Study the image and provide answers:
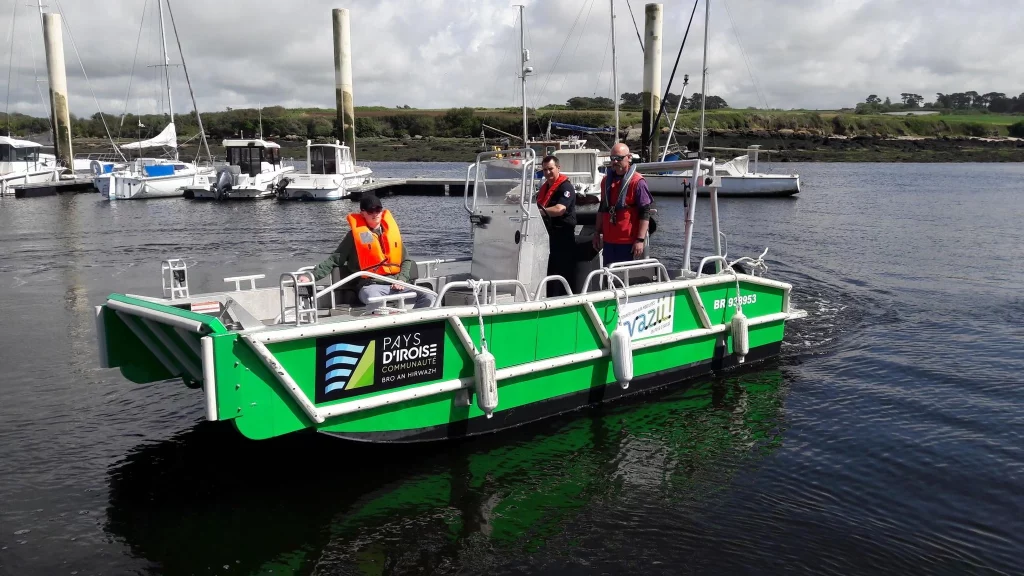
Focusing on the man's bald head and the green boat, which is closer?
the green boat

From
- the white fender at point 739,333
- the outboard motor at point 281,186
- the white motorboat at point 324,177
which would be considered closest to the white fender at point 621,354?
the white fender at point 739,333

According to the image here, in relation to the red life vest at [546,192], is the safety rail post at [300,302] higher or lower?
lower

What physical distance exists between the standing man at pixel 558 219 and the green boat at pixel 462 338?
0.18 metres

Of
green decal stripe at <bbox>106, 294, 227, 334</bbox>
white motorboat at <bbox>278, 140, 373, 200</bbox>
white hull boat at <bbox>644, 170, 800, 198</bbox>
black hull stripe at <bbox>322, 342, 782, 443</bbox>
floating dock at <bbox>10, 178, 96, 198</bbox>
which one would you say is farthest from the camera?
floating dock at <bbox>10, 178, 96, 198</bbox>

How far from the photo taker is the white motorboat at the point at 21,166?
4078cm

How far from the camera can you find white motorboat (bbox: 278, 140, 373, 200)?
120 ft

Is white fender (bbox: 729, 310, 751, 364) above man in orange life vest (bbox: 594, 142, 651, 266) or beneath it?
beneath

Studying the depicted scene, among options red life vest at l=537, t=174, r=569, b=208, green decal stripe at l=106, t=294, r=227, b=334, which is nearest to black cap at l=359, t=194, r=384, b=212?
green decal stripe at l=106, t=294, r=227, b=334

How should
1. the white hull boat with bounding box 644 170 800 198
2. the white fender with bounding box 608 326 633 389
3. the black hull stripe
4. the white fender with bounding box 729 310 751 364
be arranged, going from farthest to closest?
the white hull boat with bounding box 644 170 800 198, the white fender with bounding box 729 310 751 364, the white fender with bounding box 608 326 633 389, the black hull stripe

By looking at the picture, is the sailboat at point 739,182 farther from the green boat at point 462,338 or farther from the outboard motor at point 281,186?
the green boat at point 462,338

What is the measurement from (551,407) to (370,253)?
7.44ft

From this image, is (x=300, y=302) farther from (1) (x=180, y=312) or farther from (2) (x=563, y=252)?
(2) (x=563, y=252)

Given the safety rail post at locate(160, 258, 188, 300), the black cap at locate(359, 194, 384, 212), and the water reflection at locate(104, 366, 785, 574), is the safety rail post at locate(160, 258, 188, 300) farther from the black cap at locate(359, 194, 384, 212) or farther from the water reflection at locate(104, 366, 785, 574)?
the black cap at locate(359, 194, 384, 212)

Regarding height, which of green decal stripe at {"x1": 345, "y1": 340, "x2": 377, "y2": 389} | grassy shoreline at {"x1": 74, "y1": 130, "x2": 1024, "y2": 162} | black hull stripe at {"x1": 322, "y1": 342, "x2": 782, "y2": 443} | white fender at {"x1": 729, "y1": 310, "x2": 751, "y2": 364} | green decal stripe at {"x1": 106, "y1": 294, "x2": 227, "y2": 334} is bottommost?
black hull stripe at {"x1": 322, "y1": 342, "x2": 782, "y2": 443}
